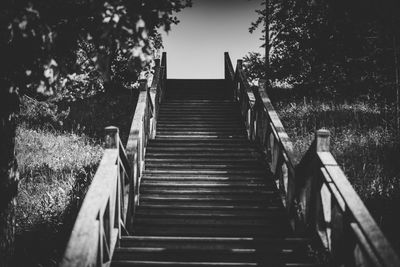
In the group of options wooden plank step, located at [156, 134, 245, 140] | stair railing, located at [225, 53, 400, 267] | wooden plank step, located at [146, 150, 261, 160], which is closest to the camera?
stair railing, located at [225, 53, 400, 267]

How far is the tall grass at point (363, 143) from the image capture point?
610cm

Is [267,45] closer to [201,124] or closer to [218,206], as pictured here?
[201,124]

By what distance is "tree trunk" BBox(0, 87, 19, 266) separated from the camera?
167 inches

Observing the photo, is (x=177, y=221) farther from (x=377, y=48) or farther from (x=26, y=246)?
(x=377, y=48)

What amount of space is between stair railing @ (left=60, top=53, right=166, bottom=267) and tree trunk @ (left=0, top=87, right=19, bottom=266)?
118cm

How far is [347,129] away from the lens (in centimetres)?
998

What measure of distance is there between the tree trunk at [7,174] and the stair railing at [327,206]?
3812 mm

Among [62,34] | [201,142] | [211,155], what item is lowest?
[211,155]

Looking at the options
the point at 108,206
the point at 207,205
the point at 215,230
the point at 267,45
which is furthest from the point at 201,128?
the point at 267,45

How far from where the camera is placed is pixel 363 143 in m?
8.79

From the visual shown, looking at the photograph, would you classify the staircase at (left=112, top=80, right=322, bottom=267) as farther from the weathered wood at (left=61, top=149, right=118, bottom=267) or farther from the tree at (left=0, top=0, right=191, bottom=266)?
the tree at (left=0, top=0, right=191, bottom=266)

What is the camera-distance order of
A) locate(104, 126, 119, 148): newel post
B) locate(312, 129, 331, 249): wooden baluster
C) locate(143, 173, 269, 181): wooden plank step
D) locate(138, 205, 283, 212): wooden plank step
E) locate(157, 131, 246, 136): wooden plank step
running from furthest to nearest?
1. locate(157, 131, 246, 136): wooden plank step
2. locate(143, 173, 269, 181): wooden plank step
3. locate(138, 205, 283, 212): wooden plank step
4. locate(104, 126, 119, 148): newel post
5. locate(312, 129, 331, 249): wooden baluster

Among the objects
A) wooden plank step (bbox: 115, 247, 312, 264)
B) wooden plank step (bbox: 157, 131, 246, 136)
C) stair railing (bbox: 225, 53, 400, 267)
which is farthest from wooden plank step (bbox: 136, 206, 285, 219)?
wooden plank step (bbox: 157, 131, 246, 136)

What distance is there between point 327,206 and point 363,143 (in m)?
5.22
